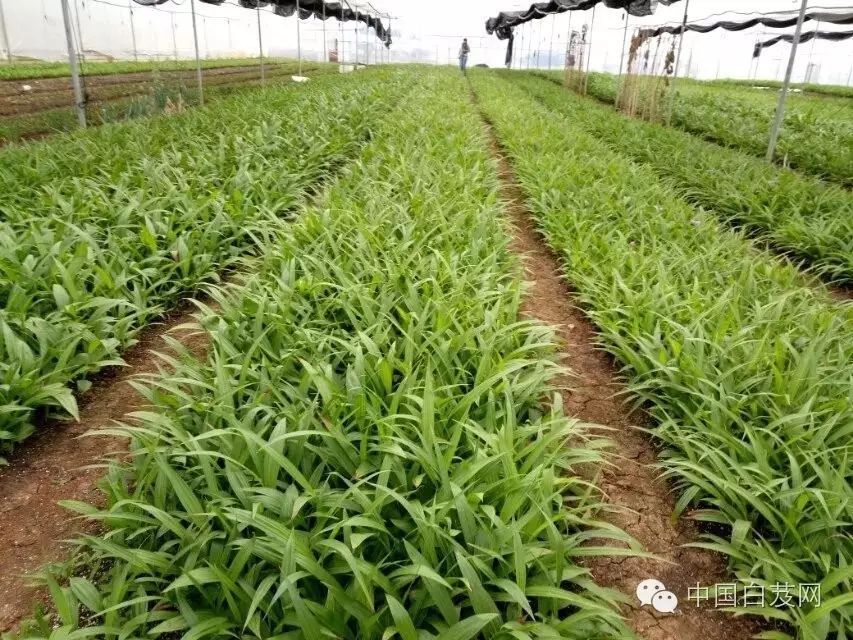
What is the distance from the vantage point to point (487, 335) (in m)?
2.39

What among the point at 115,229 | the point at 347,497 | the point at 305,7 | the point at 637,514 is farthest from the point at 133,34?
the point at 637,514

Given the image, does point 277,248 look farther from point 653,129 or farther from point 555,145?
point 653,129

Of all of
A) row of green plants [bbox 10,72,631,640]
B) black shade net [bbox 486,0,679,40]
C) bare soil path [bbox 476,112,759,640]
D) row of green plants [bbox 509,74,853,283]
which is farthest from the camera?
black shade net [bbox 486,0,679,40]

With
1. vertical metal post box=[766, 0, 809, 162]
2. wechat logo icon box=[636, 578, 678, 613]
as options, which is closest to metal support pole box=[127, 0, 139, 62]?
vertical metal post box=[766, 0, 809, 162]

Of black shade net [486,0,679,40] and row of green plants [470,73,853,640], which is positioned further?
black shade net [486,0,679,40]

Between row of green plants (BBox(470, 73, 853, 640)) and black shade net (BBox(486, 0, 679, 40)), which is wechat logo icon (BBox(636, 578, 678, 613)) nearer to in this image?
row of green plants (BBox(470, 73, 853, 640))

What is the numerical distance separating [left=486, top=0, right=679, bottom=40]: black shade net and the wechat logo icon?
13.5 meters

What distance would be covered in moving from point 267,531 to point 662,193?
4.78m

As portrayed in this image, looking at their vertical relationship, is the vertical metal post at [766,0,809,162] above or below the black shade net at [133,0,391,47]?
below

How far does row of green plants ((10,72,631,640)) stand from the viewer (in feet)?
4.34

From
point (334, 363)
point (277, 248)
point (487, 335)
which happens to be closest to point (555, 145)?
point (277, 248)

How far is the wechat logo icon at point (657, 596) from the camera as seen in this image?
1.55 meters

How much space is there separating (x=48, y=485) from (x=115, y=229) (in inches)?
76.7

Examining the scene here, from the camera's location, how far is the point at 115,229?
3.38 metres
